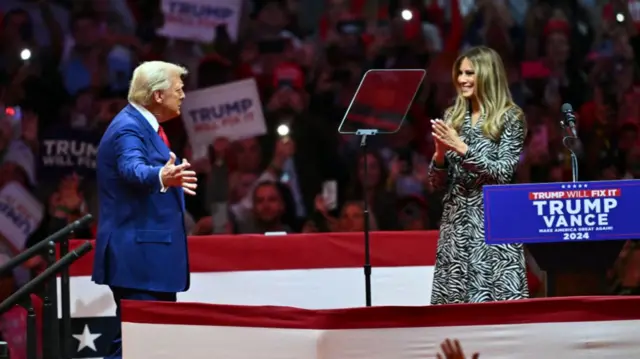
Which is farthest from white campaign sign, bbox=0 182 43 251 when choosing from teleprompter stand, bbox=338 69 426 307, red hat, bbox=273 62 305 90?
teleprompter stand, bbox=338 69 426 307

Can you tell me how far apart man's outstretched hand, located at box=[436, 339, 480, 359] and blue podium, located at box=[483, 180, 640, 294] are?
62 centimetres

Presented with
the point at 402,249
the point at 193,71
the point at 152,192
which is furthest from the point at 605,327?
the point at 193,71

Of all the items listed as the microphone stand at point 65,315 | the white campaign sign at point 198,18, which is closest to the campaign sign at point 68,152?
the white campaign sign at point 198,18

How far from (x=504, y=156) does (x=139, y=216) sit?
1.62m

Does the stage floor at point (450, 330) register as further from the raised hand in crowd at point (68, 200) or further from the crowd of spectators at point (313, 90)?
the raised hand in crowd at point (68, 200)

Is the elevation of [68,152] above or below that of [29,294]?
above

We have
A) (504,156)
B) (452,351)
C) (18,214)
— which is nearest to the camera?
(452,351)

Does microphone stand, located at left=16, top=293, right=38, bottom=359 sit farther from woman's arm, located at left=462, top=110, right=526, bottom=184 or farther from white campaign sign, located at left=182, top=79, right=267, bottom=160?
white campaign sign, located at left=182, top=79, right=267, bottom=160

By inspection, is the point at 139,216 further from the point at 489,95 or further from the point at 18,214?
the point at 18,214

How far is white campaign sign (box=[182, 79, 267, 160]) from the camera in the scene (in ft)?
29.1

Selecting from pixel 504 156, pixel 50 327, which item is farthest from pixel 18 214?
pixel 504 156

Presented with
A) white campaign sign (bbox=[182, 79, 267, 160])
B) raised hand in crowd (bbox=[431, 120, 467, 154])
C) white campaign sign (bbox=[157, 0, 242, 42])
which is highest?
white campaign sign (bbox=[157, 0, 242, 42])

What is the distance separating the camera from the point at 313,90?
9234 mm

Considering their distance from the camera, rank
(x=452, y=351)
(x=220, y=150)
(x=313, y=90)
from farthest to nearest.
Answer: (x=313, y=90)
(x=220, y=150)
(x=452, y=351)
